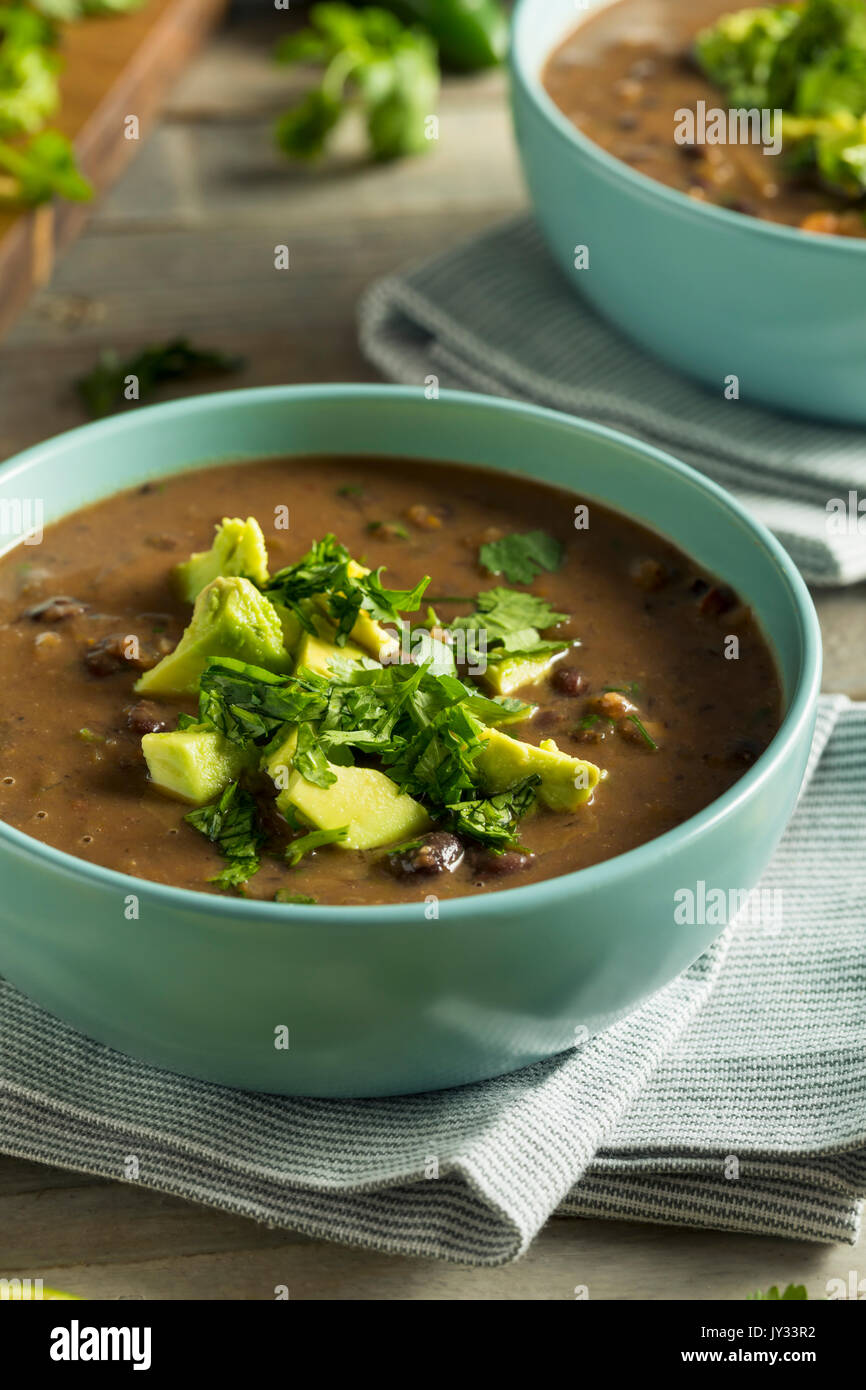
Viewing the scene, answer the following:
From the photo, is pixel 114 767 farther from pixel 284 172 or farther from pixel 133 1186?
pixel 284 172

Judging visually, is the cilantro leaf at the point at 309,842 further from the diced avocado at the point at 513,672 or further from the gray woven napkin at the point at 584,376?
the gray woven napkin at the point at 584,376

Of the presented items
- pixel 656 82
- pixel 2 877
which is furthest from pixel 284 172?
pixel 2 877

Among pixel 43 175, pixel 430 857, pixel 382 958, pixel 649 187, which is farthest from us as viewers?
pixel 43 175

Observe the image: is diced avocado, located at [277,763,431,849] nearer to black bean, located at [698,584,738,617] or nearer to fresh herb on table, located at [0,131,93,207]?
black bean, located at [698,584,738,617]

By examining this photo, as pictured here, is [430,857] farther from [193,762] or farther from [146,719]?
[146,719]

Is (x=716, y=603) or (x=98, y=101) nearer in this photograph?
(x=716, y=603)

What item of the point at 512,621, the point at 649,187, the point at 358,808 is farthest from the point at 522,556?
the point at 649,187

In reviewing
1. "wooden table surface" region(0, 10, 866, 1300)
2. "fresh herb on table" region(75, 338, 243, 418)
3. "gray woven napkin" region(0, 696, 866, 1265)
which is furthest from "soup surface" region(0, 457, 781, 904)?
"fresh herb on table" region(75, 338, 243, 418)
